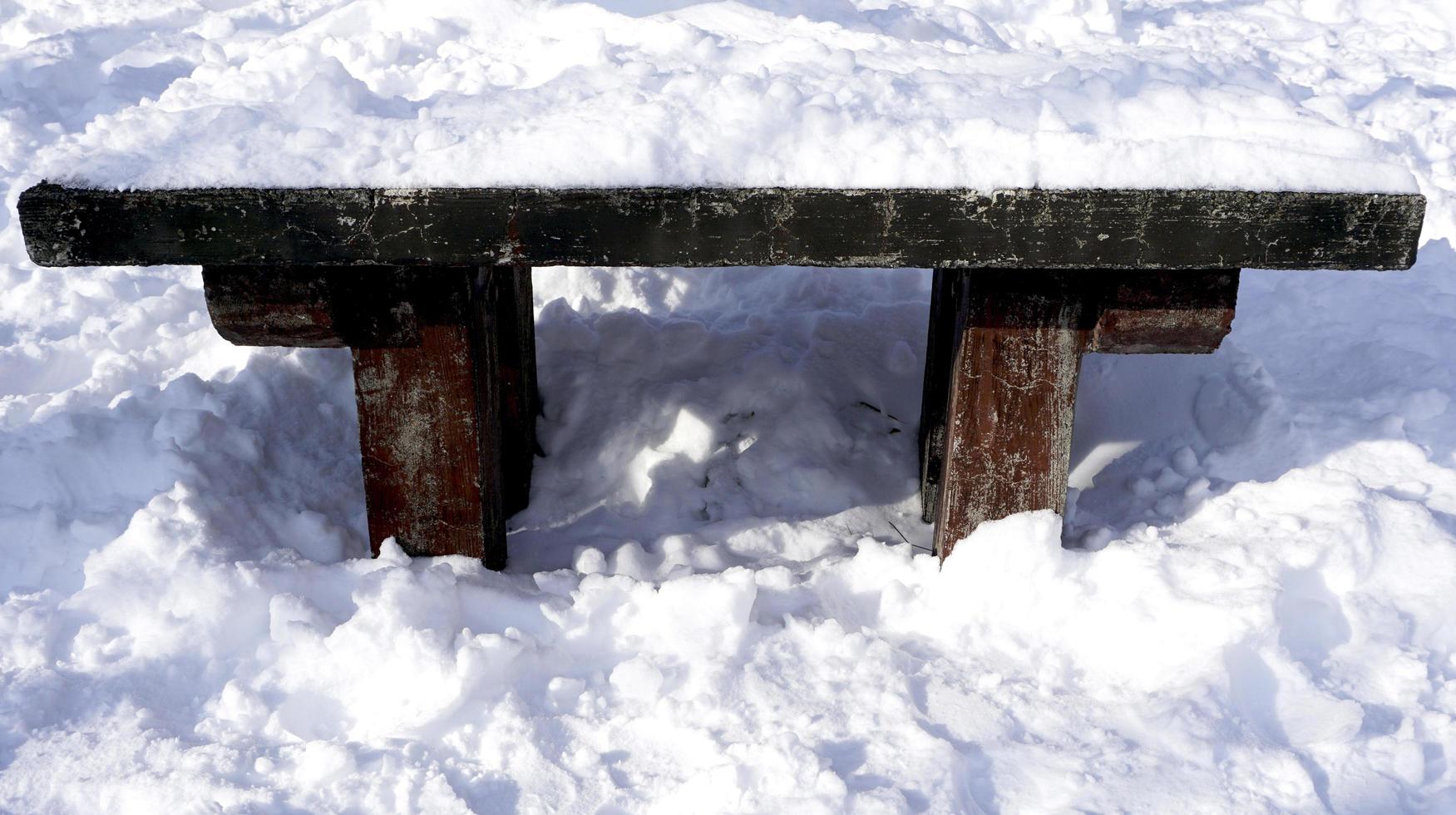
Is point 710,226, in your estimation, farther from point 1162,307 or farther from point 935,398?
point 935,398

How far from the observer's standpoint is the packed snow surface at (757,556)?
1.82m

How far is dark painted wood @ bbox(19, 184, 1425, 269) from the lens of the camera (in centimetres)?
183

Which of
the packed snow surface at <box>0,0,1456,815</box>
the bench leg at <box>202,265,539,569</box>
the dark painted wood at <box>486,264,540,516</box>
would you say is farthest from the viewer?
the dark painted wood at <box>486,264,540,516</box>

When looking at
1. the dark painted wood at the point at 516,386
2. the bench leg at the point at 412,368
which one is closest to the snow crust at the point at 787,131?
the bench leg at the point at 412,368

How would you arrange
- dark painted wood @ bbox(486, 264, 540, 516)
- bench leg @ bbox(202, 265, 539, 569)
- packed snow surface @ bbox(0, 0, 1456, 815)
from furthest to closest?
dark painted wood @ bbox(486, 264, 540, 516) < bench leg @ bbox(202, 265, 539, 569) < packed snow surface @ bbox(0, 0, 1456, 815)

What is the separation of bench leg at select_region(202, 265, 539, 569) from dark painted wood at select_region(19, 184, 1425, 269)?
9.2 inches

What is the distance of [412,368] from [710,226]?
726mm

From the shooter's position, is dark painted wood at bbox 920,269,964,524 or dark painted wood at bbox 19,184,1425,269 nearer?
dark painted wood at bbox 19,184,1425,269

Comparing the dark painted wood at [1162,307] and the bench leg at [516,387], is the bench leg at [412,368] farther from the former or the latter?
the dark painted wood at [1162,307]

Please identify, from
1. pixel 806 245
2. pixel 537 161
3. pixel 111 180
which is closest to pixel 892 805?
pixel 806 245

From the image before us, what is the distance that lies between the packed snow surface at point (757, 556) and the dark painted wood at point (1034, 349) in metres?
0.09

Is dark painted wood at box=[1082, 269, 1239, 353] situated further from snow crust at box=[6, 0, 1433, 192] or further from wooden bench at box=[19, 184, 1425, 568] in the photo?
snow crust at box=[6, 0, 1433, 192]

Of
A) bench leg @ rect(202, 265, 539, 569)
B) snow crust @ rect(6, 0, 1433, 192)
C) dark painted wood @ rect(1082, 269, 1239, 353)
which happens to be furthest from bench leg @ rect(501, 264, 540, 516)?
dark painted wood @ rect(1082, 269, 1239, 353)

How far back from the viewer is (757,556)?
2.62 metres
